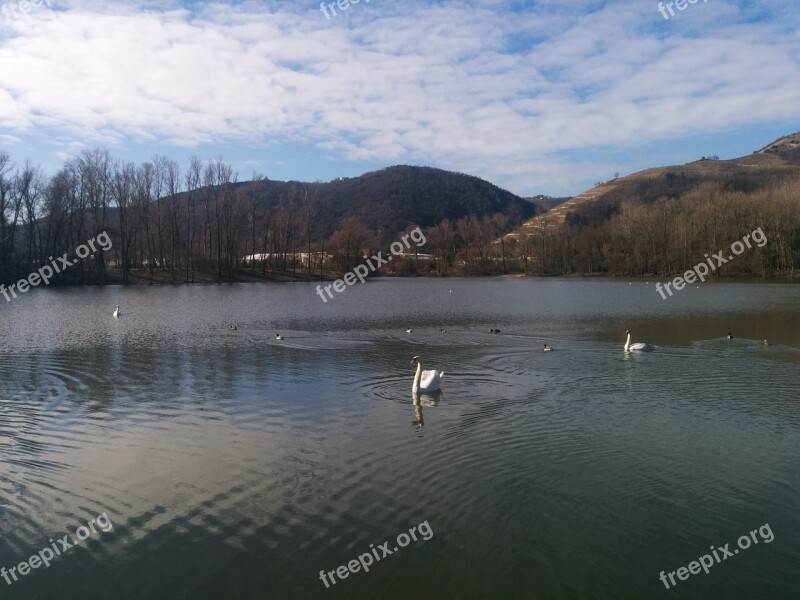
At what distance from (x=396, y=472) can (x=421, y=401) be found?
5.04 metres

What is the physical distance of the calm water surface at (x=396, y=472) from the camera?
679 cm

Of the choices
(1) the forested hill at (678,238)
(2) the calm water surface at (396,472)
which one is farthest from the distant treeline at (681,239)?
(2) the calm water surface at (396,472)

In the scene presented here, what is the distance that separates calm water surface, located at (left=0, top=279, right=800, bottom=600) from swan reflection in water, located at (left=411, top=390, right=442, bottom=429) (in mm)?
89

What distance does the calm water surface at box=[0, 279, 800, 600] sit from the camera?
22.3ft

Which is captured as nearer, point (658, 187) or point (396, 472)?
point (396, 472)

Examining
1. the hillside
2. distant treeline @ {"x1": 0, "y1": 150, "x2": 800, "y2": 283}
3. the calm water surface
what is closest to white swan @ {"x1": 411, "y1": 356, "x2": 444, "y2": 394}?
the calm water surface

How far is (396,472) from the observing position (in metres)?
9.79

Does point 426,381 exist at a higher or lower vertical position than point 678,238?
lower

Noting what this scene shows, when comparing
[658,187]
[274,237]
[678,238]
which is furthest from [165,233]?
[658,187]

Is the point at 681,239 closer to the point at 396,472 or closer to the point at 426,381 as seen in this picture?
the point at 426,381

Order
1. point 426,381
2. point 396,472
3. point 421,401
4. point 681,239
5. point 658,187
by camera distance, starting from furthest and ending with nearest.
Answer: point 658,187
point 681,239
point 426,381
point 421,401
point 396,472

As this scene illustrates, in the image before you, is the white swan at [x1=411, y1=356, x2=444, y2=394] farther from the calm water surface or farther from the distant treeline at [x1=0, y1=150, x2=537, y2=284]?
the distant treeline at [x1=0, y1=150, x2=537, y2=284]

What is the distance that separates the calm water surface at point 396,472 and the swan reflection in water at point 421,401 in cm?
9

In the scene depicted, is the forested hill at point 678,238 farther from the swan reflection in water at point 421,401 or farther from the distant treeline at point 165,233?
the swan reflection in water at point 421,401
